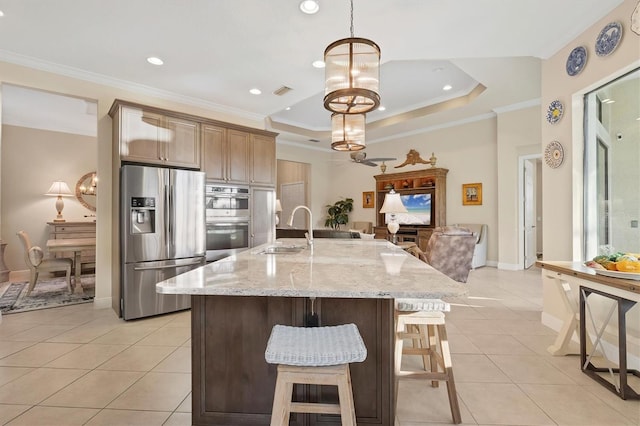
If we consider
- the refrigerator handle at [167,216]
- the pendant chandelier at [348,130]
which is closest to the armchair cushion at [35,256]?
the refrigerator handle at [167,216]

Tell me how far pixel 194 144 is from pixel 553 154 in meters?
4.12

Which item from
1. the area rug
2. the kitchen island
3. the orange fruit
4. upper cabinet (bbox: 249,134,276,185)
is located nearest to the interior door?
the orange fruit

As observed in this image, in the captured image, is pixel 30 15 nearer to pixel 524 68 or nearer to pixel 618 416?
pixel 618 416

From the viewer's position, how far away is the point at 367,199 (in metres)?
8.70

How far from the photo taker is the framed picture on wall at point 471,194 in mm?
6456

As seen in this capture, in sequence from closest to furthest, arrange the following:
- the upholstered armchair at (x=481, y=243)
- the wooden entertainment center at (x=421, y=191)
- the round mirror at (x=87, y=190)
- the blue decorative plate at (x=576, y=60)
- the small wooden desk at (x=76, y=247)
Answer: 1. the blue decorative plate at (x=576, y=60)
2. the small wooden desk at (x=76, y=247)
3. the round mirror at (x=87, y=190)
4. the upholstered armchair at (x=481, y=243)
5. the wooden entertainment center at (x=421, y=191)

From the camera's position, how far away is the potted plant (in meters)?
8.99

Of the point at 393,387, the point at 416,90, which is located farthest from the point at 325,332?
the point at 416,90

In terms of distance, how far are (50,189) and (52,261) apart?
2.03m

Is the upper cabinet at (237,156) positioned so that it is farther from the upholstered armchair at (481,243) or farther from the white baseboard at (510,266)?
the white baseboard at (510,266)

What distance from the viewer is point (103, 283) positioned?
3.69 metres

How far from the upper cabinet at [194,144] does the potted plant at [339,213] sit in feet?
14.8

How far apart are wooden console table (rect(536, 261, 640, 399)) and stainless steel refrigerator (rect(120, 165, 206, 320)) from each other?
367cm

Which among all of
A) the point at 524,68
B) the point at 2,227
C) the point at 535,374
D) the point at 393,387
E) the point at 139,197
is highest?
the point at 524,68
